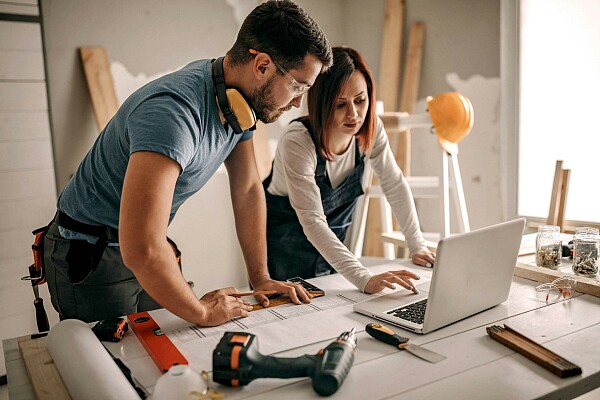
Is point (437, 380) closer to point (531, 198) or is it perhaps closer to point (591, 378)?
point (591, 378)

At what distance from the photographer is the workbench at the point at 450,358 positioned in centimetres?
90

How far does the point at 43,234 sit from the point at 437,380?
3.91ft

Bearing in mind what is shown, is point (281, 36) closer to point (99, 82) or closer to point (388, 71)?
point (99, 82)

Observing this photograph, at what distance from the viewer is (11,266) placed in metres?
2.42

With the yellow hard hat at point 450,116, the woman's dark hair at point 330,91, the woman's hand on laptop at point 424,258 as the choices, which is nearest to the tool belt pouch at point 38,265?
the woman's dark hair at point 330,91

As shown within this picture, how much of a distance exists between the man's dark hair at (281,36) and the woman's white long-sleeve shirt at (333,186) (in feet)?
1.45

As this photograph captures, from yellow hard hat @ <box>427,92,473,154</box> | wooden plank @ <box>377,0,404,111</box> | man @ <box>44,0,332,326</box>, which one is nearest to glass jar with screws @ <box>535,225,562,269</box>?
yellow hard hat @ <box>427,92,473,154</box>

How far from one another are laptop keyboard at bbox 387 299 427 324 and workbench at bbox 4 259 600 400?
1.8 inches

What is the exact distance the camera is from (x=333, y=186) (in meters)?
1.91

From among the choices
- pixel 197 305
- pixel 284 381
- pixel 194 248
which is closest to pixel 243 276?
pixel 194 248

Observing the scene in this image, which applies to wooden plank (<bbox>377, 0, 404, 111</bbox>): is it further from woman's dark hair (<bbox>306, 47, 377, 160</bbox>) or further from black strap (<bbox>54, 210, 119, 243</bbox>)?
black strap (<bbox>54, 210, 119, 243</bbox>)

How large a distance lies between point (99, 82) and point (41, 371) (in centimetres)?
204

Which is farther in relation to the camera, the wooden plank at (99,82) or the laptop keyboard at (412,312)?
the wooden plank at (99,82)

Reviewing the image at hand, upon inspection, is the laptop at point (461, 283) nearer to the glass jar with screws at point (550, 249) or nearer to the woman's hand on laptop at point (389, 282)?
the woman's hand on laptop at point (389, 282)
